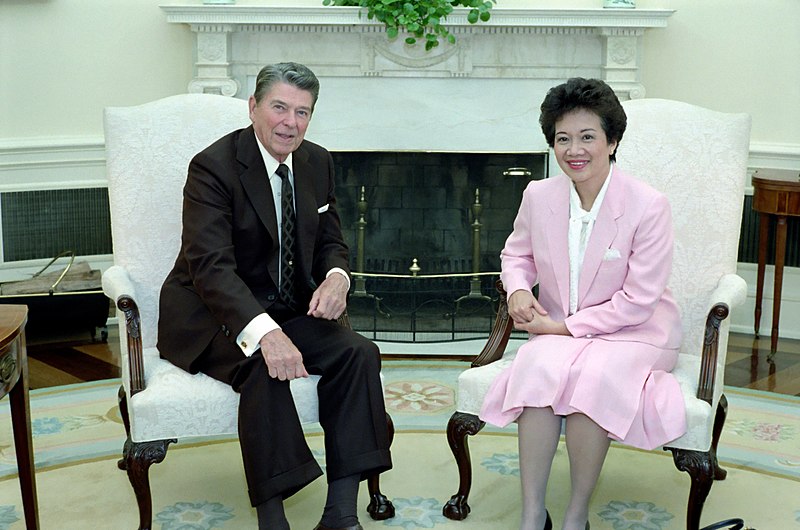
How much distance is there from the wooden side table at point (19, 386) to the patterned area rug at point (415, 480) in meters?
0.38

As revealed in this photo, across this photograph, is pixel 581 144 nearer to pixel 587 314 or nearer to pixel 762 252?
pixel 587 314

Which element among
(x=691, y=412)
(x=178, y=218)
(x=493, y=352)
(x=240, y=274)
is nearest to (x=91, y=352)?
(x=178, y=218)

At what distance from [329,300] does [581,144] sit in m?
0.78

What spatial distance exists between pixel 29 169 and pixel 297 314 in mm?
2643

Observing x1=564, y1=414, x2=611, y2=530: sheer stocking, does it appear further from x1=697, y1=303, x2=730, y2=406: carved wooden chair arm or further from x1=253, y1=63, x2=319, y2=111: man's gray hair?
x1=253, y1=63, x2=319, y2=111: man's gray hair

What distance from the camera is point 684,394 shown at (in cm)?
260

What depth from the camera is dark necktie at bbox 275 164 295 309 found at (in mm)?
2779

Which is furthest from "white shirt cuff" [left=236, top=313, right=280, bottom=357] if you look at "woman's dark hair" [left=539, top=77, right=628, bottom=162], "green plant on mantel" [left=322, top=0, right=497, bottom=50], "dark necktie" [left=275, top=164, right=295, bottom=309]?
"green plant on mantel" [left=322, top=0, right=497, bottom=50]

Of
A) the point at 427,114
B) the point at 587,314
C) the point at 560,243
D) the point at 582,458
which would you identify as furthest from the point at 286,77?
the point at 427,114

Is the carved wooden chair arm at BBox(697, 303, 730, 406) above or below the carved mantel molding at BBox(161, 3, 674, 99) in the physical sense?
below

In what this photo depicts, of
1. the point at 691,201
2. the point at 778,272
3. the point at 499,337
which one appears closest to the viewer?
the point at 499,337

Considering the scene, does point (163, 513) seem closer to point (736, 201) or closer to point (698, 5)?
point (736, 201)

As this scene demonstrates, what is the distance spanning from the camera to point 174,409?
2553 mm

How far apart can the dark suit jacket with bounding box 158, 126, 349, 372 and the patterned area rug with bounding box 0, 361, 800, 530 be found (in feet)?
1.64
